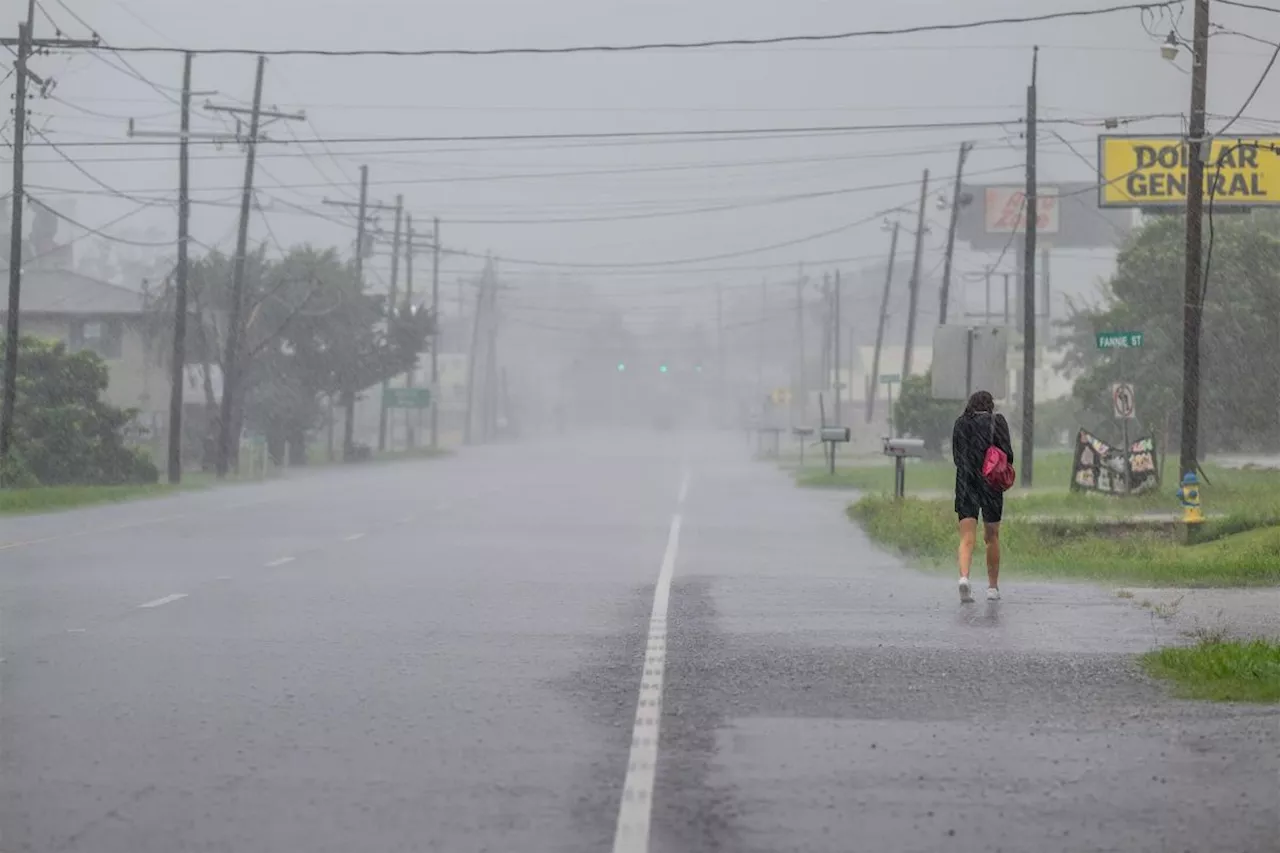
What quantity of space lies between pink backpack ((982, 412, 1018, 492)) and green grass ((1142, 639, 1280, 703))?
403 cm

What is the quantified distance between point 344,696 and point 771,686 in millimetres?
2548

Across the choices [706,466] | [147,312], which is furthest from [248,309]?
[706,466]

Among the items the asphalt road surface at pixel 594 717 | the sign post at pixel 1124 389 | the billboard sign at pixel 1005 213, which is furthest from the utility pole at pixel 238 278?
the billboard sign at pixel 1005 213

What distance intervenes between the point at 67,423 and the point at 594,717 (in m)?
43.3

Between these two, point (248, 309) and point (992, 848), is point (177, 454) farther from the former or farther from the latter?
point (992, 848)

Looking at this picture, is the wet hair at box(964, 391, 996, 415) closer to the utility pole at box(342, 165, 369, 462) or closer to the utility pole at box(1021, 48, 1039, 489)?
the utility pole at box(1021, 48, 1039, 489)

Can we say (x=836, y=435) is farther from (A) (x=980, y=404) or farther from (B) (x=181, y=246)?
(A) (x=980, y=404)

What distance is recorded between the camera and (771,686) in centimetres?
1293

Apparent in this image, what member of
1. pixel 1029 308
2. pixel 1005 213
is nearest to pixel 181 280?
pixel 1029 308

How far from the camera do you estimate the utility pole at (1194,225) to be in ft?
108

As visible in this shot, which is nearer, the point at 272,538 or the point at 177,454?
the point at 272,538

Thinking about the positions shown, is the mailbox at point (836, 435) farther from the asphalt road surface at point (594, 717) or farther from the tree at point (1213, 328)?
the asphalt road surface at point (594, 717)

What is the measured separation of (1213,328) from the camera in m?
57.3

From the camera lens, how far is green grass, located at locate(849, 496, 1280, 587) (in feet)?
74.9
